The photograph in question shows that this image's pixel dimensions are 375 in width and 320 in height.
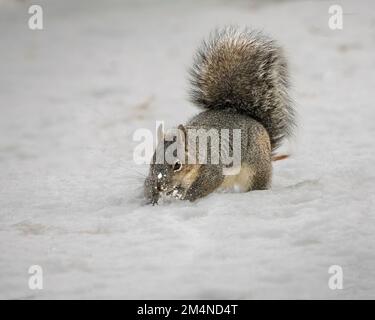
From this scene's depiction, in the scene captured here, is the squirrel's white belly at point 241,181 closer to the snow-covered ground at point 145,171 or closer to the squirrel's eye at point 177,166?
the snow-covered ground at point 145,171

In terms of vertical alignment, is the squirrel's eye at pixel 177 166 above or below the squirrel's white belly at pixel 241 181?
above

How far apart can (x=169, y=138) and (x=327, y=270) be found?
4.62 ft

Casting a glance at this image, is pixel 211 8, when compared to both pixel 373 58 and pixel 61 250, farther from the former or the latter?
pixel 61 250

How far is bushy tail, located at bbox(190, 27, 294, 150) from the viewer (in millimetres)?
4945

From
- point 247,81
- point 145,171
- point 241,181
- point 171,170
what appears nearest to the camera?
point 171,170

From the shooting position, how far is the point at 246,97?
4.95m

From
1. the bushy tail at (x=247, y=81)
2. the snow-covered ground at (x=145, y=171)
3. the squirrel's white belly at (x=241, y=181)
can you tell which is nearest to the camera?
the snow-covered ground at (x=145, y=171)

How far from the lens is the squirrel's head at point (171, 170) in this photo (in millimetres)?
4180

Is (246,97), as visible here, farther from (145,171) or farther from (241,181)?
(145,171)

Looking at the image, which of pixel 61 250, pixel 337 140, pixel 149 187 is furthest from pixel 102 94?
pixel 61 250

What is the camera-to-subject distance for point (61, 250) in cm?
368

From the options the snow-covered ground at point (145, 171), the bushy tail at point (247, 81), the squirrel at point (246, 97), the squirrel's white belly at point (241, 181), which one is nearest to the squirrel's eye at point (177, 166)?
the snow-covered ground at point (145, 171)

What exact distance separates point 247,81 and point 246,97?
0.12 meters

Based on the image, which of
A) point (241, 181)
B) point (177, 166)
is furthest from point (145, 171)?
point (177, 166)
